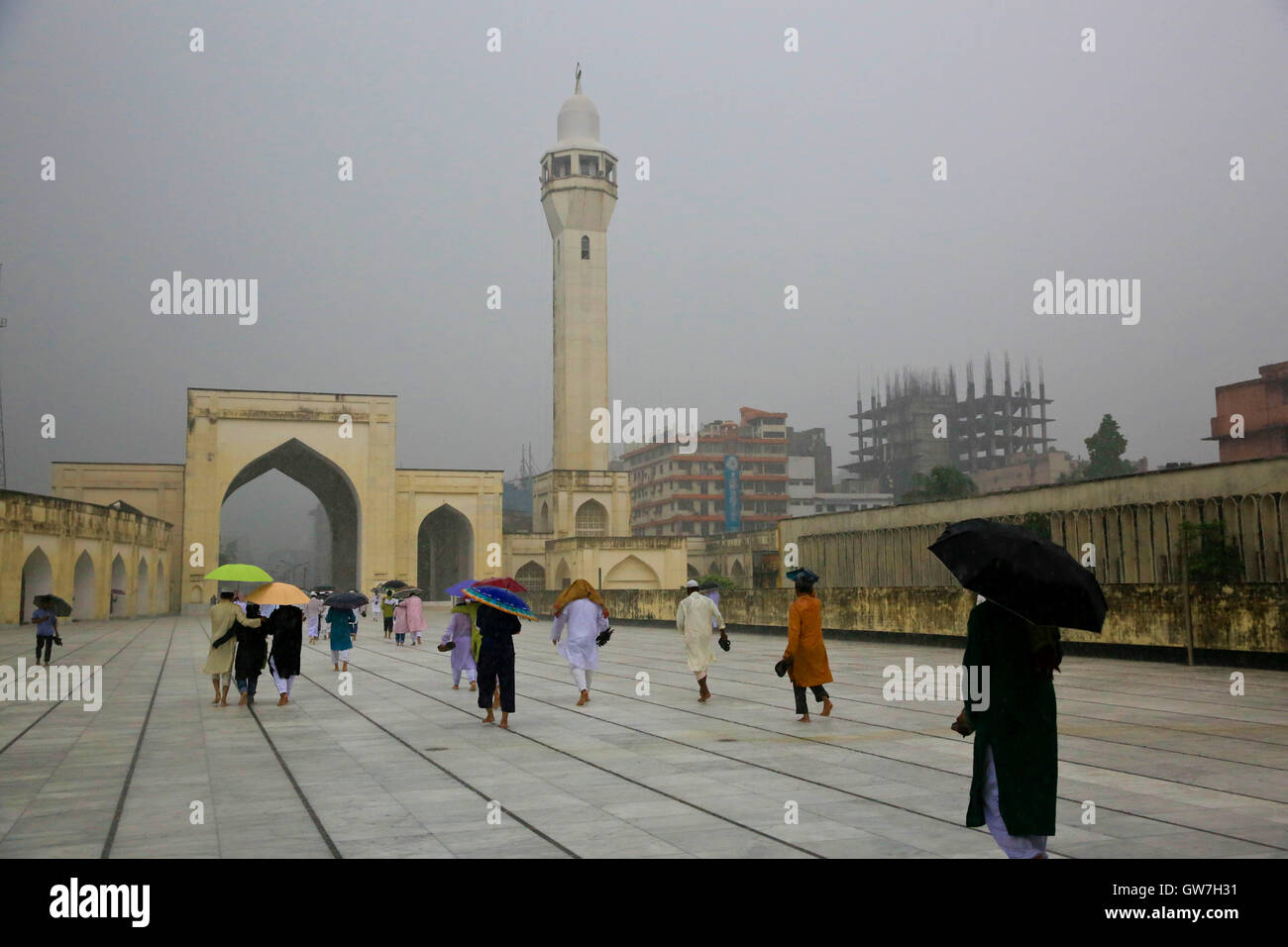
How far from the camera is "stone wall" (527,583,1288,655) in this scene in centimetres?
1296

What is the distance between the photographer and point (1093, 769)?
6.81m

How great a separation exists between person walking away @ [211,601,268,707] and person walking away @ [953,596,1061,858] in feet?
27.0

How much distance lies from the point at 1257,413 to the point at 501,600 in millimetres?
48579

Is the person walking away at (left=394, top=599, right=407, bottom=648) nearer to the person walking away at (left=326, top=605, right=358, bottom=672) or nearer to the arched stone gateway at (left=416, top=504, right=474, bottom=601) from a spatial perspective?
the person walking away at (left=326, top=605, right=358, bottom=672)

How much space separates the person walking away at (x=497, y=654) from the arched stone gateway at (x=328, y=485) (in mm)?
40935

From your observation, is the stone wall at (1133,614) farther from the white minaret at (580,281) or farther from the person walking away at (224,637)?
the white minaret at (580,281)

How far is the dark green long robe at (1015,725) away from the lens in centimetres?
419

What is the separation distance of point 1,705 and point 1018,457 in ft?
305

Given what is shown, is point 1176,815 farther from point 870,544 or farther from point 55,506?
point 55,506

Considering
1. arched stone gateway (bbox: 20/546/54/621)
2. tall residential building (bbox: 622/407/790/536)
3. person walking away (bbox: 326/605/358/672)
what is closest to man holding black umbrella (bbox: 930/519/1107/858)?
person walking away (bbox: 326/605/358/672)

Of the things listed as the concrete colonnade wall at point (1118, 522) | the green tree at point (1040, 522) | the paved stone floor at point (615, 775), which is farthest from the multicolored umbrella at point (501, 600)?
the green tree at point (1040, 522)

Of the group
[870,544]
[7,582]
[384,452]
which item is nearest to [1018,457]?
[384,452]

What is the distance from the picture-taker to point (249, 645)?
1101 centimetres

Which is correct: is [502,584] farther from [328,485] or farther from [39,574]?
[328,485]
